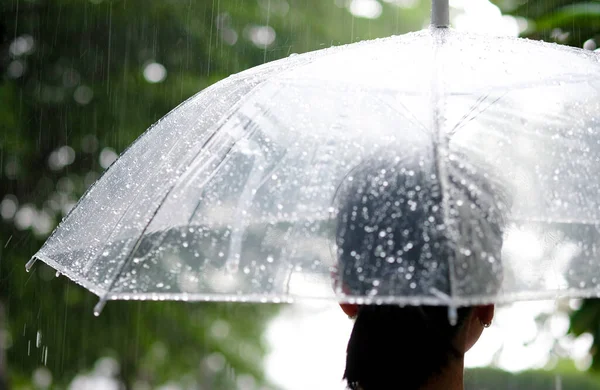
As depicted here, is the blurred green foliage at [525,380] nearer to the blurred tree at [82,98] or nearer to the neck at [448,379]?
the blurred tree at [82,98]

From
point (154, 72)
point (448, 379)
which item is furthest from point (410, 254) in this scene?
point (154, 72)

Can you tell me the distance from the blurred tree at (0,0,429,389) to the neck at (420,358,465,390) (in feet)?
19.2

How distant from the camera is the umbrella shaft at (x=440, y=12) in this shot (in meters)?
2.23

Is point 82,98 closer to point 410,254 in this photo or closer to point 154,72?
point 154,72

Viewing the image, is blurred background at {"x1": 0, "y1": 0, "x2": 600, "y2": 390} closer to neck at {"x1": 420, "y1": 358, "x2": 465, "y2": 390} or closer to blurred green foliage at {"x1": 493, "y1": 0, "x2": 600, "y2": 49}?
blurred green foliage at {"x1": 493, "y1": 0, "x2": 600, "y2": 49}

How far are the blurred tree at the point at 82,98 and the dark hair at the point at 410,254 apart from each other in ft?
19.0

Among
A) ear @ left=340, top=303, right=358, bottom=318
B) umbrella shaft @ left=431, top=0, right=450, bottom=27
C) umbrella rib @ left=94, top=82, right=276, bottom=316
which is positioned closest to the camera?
umbrella rib @ left=94, top=82, right=276, bottom=316

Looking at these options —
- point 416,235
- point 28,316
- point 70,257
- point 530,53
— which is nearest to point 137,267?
point 70,257

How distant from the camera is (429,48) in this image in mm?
2098

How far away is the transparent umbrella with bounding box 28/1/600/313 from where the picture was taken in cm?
165

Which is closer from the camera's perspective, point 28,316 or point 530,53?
point 530,53

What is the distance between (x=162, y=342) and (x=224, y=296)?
682cm

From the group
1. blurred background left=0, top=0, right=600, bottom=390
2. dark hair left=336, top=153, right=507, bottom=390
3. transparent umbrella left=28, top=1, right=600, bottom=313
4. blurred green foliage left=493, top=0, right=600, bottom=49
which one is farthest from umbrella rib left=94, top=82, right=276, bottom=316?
blurred background left=0, top=0, right=600, bottom=390

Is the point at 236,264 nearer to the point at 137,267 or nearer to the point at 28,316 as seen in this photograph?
the point at 137,267
